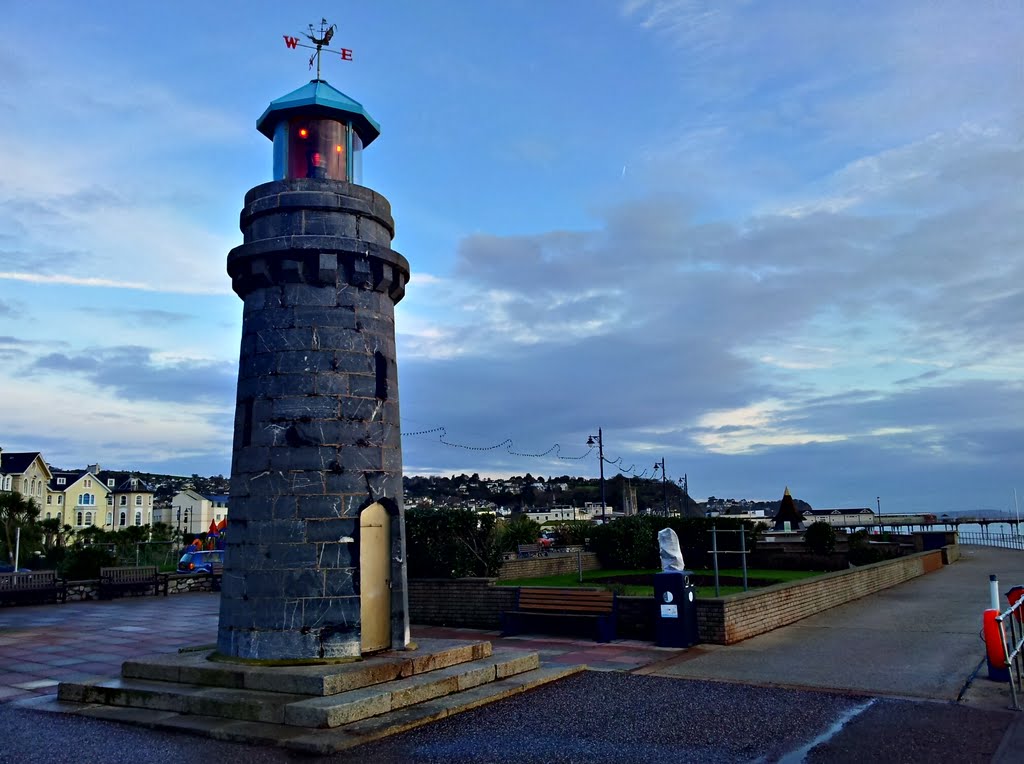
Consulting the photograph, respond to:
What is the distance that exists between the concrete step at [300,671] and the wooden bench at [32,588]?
1380cm

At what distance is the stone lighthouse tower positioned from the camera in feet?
32.1

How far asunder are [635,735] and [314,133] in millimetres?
8558

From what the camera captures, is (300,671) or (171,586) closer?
(300,671)

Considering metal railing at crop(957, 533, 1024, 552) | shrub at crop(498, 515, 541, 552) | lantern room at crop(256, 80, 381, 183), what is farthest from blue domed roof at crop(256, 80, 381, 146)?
metal railing at crop(957, 533, 1024, 552)

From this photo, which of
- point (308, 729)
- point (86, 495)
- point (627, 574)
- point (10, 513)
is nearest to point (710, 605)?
point (308, 729)

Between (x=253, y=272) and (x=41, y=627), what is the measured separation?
442 inches

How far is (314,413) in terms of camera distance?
10.0 meters

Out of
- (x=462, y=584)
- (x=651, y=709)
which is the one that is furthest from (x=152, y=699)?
(x=462, y=584)

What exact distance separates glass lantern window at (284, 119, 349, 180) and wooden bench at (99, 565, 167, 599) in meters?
17.7

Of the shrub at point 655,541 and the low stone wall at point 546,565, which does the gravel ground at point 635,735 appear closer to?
the low stone wall at point 546,565

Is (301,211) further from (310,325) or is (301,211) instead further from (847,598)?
(847,598)

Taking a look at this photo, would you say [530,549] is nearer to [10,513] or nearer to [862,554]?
[862,554]

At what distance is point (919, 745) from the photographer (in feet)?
23.9

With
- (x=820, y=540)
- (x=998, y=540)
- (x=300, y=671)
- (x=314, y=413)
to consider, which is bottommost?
(x=998, y=540)
